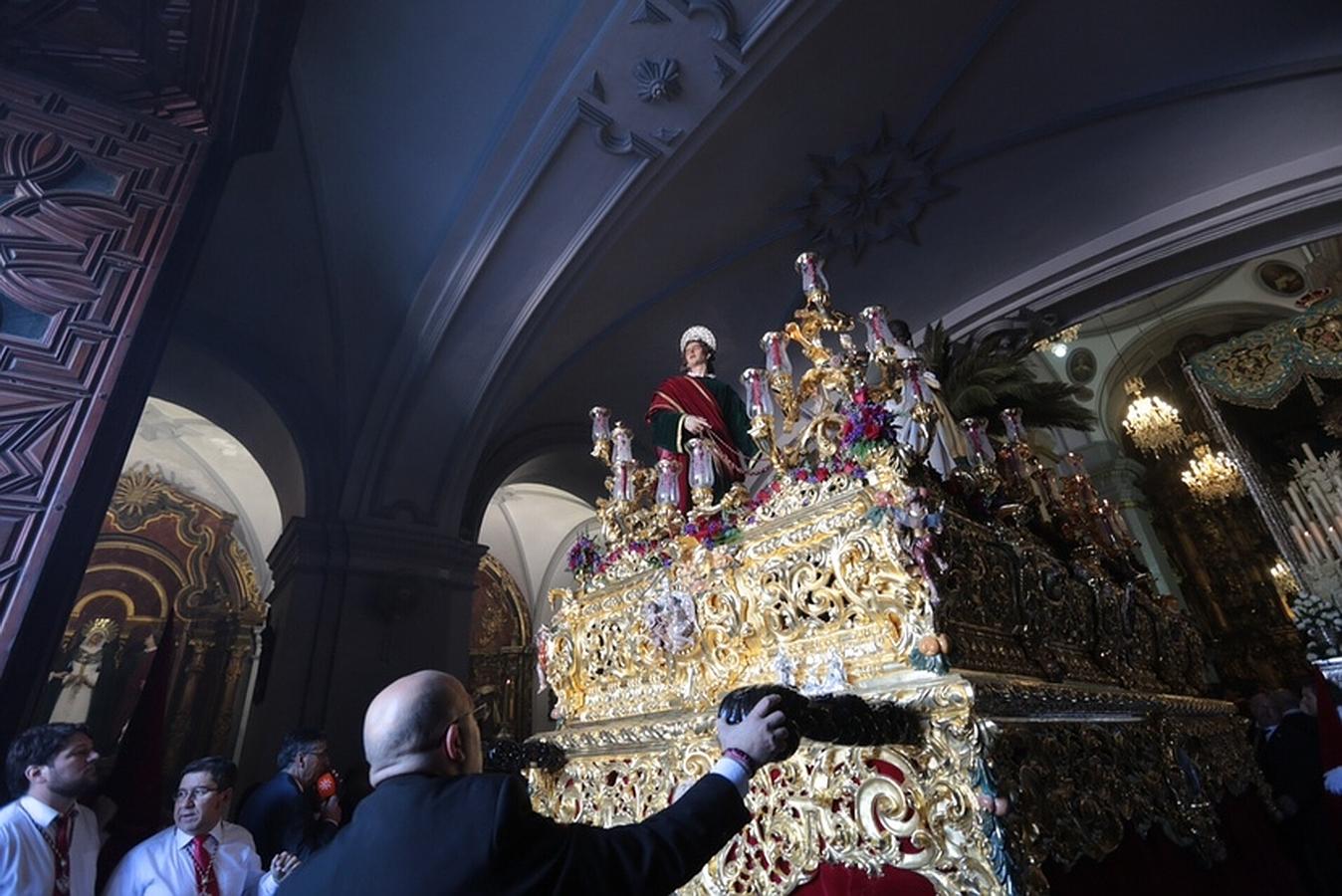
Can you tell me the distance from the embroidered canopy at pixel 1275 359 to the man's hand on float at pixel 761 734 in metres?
10.8

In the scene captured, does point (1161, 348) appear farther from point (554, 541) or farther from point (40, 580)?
point (40, 580)

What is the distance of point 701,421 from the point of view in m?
2.48

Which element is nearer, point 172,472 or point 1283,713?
point 1283,713

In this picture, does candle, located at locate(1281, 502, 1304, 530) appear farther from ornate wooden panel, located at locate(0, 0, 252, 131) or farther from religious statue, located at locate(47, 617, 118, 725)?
religious statue, located at locate(47, 617, 118, 725)

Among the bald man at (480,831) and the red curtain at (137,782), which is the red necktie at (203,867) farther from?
the bald man at (480,831)

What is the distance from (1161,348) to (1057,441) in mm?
2144

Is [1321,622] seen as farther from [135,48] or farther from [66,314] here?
[135,48]

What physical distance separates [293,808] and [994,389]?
4095 millimetres

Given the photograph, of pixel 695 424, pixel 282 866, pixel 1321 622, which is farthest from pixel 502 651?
pixel 1321 622

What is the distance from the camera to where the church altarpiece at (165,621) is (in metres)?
8.74

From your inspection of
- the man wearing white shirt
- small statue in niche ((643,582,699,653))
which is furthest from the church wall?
small statue in niche ((643,582,699,653))

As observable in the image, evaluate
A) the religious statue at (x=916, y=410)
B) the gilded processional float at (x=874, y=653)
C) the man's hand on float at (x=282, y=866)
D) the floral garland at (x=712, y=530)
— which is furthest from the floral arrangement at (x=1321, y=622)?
the man's hand on float at (x=282, y=866)

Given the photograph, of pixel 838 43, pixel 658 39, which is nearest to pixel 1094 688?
pixel 658 39

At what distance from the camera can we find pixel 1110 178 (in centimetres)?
564
